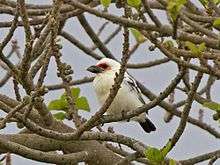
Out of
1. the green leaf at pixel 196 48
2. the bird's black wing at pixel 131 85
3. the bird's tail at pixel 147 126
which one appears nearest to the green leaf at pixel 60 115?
the green leaf at pixel 196 48

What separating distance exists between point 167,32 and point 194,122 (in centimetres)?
229

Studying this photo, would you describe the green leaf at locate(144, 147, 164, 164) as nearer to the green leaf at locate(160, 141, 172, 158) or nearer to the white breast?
the green leaf at locate(160, 141, 172, 158)

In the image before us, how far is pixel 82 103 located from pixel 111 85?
1737mm

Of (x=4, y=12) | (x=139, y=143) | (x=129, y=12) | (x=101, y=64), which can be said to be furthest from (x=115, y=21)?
(x=101, y=64)

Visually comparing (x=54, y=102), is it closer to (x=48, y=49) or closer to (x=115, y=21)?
(x=48, y=49)

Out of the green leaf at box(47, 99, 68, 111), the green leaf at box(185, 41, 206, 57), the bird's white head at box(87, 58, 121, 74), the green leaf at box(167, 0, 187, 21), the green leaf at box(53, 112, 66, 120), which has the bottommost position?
the green leaf at box(53, 112, 66, 120)

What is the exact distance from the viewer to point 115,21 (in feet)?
9.13

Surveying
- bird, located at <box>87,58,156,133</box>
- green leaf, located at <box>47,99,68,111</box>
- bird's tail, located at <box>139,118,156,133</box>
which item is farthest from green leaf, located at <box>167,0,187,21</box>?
bird's tail, located at <box>139,118,156,133</box>

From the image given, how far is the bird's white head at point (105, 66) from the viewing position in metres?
6.31

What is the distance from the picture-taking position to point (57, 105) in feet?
14.2

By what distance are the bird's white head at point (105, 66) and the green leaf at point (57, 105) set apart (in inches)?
76.7

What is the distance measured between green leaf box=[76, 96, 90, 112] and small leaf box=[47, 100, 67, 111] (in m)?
0.11

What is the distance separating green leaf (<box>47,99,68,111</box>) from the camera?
14.1ft

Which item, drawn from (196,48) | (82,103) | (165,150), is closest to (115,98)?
(82,103)
